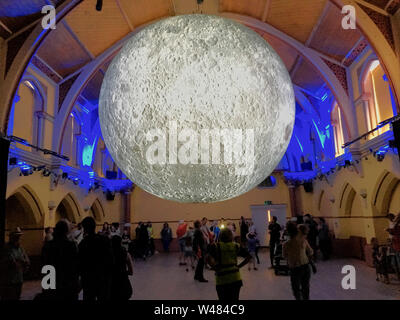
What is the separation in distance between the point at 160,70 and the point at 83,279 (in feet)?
7.30

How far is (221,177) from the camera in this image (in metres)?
1.76

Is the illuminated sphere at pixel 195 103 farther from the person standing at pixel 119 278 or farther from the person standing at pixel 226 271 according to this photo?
the person standing at pixel 119 278

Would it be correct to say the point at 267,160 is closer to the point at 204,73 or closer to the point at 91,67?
the point at 204,73

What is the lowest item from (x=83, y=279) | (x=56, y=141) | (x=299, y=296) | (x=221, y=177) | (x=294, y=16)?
(x=299, y=296)

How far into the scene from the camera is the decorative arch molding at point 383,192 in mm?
8352

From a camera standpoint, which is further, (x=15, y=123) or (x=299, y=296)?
(x=15, y=123)

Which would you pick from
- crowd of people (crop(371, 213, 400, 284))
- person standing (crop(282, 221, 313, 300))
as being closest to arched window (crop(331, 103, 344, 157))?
crowd of people (crop(371, 213, 400, 284))

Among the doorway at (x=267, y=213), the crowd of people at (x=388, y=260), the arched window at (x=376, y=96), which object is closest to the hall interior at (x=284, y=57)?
the arched window at (x=376, y=96)

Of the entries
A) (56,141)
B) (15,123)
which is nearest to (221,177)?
(15,123)

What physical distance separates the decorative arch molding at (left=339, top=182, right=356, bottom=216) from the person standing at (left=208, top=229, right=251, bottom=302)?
8704mm

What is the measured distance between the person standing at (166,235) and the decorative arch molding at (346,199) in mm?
7253

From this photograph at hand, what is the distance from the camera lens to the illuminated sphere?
1700mm

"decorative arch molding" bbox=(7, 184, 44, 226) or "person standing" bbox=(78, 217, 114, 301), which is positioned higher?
"decorative arch molding" bbox=(7, 184, 44, 226)

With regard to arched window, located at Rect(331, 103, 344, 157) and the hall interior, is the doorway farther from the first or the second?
arched window, located at Rect(331, 103, 344, 157)
